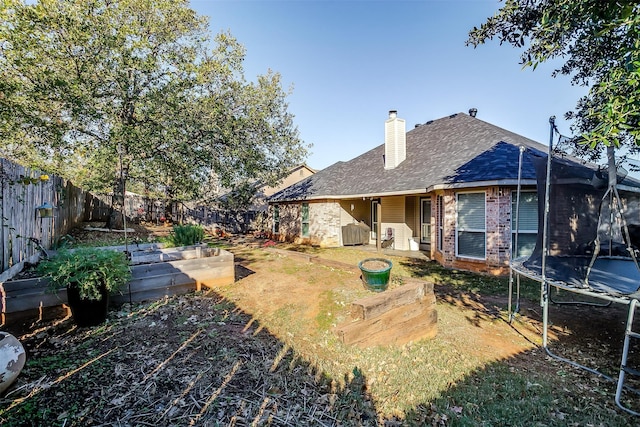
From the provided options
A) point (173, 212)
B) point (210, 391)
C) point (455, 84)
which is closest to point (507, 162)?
point (455, 84)

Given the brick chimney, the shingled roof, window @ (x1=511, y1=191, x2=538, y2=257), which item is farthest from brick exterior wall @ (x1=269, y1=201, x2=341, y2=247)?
window @ (x1=511, y1=191, x2=538, y2=257)

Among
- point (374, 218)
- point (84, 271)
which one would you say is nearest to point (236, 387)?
point (84, 271)

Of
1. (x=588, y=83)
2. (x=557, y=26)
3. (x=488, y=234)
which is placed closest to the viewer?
(x=557, y=26)

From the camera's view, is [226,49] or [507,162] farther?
[226,49]

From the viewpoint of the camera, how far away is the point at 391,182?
12625 mm

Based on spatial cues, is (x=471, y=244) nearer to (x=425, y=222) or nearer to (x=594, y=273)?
(x=425, y=222)

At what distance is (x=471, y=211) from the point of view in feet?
29.8

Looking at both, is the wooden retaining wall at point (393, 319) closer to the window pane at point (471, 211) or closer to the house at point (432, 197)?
the house at point (432, 197)

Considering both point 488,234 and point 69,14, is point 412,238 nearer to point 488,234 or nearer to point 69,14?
point 488,234

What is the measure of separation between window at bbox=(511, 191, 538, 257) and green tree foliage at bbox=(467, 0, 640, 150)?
266 cm

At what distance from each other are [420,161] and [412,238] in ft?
11.3

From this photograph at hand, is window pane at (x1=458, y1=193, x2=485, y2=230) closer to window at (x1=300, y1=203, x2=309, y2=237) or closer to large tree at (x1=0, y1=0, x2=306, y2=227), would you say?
A: window at (x1=300, y1=203, x2=309, y2=237)

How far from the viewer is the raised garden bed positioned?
4027mm

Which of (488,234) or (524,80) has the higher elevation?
(524,80)
